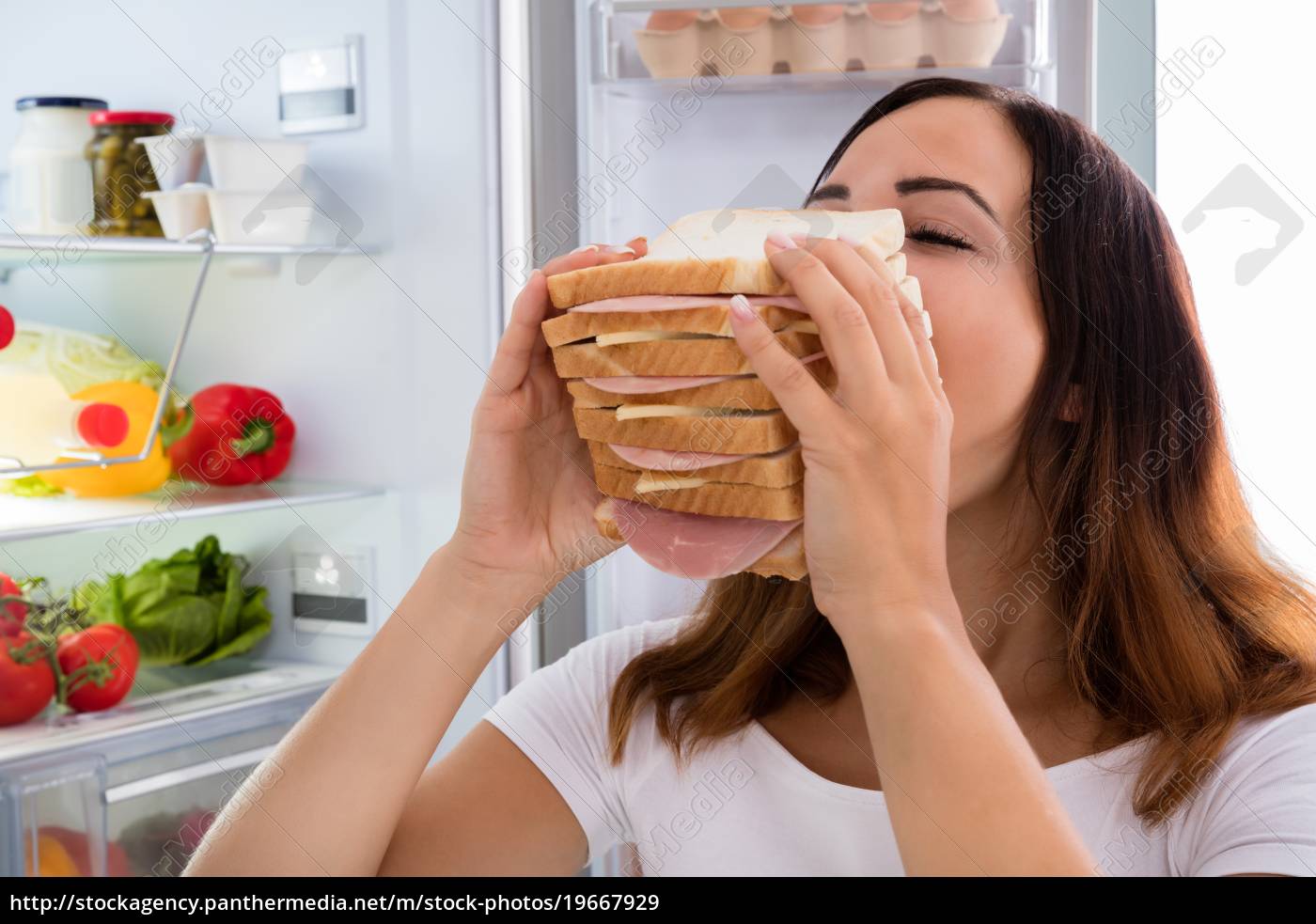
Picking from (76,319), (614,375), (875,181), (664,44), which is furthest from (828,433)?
(76,319)

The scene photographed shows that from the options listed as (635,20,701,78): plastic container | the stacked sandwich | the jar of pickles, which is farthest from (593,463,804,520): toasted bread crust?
the jar of pickles

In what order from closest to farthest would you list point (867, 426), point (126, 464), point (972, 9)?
point (867, 426), point (972, 9), point (126, 464)

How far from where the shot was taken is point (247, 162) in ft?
4.92

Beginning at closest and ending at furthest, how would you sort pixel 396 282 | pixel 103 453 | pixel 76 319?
pixel 103 453 → pixel 396 282 → pixel 76 319

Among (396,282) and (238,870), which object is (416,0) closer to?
(396,282)

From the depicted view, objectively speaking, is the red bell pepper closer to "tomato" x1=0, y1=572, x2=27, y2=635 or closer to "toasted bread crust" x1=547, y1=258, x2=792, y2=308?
"tomato" x1=0, y1=572, x2=27, y2=635

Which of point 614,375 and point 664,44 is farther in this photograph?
point 664,44

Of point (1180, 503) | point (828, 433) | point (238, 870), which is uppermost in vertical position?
point (828, 433)

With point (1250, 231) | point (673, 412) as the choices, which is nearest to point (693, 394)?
point (673, 412)

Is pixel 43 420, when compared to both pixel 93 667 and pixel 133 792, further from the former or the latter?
pixel 133 792

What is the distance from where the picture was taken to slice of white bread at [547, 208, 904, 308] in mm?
776

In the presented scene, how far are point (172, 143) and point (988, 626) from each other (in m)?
1.13

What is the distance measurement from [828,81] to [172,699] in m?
1.09

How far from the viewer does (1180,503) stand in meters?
1.02
